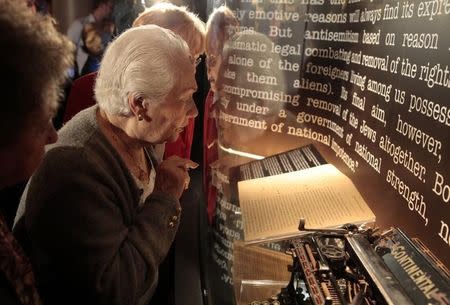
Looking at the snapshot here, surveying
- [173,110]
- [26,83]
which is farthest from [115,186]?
[26,83]

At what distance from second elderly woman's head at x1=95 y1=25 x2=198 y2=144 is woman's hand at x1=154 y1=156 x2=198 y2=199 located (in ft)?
0.41

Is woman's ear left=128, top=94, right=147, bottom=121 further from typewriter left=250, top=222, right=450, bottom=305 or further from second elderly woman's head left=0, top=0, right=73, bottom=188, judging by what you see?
typewriter left=250, top=222, right=450, bottom=305

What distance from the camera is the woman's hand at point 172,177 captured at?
60.9 inches

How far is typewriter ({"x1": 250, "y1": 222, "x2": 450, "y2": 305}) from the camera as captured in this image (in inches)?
40.0

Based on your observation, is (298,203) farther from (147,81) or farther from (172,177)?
(147,81)

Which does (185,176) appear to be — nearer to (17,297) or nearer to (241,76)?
(17,297)

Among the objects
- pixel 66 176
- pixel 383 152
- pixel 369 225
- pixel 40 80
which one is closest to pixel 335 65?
pixel 383 152

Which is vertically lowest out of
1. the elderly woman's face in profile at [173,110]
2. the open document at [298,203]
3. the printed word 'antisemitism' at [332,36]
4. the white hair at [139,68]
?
the open document at [298,203]

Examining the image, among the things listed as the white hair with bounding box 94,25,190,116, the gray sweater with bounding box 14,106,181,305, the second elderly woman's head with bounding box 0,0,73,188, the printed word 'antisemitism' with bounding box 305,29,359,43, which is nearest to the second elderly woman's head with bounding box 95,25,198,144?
the white hair with bounding box 94,25,190,116

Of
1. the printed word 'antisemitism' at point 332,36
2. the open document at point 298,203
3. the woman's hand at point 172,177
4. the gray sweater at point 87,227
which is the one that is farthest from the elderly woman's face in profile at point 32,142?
the printed word 'antisemitism' at point 332,36

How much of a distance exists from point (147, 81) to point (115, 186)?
32cm

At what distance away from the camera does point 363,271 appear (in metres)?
1.16

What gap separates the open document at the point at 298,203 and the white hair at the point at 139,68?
0.52 metres

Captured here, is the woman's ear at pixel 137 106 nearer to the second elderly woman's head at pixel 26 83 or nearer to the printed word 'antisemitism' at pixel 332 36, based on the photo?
the second elderly woman's head at pixel 26 83
